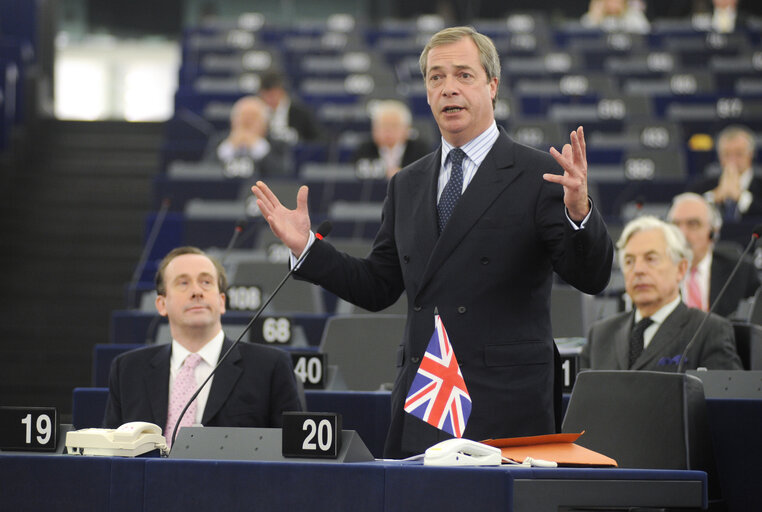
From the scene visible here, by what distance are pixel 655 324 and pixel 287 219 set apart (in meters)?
1.87

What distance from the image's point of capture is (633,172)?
25.6 ft

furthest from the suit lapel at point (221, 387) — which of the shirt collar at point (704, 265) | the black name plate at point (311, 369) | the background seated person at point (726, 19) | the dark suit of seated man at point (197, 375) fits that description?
the background seated person at point (726, 19)

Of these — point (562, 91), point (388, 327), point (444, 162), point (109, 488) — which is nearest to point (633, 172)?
point (562, 91)

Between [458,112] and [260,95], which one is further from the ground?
[260,95]

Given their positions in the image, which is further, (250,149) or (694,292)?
(250,149)

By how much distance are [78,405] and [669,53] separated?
9378 millimetres

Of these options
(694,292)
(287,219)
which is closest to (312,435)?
(287,219)

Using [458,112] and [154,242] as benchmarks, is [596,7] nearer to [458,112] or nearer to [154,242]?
[154,242]

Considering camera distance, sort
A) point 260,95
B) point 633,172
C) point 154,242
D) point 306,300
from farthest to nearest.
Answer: point 260,95, point 633,172, point 154,242, point 306,300

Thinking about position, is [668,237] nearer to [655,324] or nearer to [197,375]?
[655,324]

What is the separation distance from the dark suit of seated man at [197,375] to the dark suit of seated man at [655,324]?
120cm

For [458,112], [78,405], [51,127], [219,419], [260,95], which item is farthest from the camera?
[51,127]

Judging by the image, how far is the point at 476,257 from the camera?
8.42 ft

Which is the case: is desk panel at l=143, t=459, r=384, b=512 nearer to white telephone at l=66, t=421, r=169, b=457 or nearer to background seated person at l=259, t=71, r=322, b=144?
white telephone at l=66, t=421, r=169, b=457
